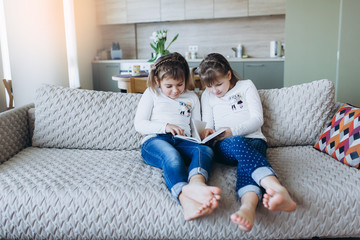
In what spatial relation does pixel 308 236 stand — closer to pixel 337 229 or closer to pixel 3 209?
pixel 337 229

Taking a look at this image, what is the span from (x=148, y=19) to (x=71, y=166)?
12.2ft

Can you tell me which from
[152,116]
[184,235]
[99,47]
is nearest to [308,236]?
[184,235]

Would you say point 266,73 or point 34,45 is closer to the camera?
point 34,45

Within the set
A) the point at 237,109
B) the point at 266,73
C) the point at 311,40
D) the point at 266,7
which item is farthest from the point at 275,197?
the point at 266,7

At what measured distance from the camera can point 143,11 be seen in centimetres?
505

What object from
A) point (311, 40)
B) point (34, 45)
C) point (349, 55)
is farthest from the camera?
point (311, 40)

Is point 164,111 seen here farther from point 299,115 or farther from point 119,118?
point 299,115

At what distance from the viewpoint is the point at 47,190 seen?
1.47 meters

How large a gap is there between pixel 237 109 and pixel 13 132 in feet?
4.17

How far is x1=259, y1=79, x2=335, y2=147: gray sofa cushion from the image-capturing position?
6.47 ft

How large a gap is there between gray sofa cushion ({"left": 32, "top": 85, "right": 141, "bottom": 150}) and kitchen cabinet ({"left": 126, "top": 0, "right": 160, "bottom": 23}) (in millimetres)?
3226

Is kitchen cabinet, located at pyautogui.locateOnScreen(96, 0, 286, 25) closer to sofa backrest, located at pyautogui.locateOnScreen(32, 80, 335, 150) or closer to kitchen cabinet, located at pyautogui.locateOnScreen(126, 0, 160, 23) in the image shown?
kitchen cabinet, located at pyautogui.locateOnScreen(126, 0, 160, 23)

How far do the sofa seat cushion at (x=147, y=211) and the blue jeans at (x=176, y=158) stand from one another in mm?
66

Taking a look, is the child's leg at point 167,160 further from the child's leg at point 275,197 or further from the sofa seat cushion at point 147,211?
the child's leg at point 275,197
